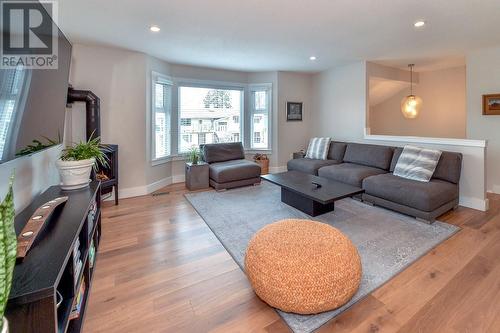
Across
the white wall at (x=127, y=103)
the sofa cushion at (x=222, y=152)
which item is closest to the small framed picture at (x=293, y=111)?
the sofa cushion at (x=222, y=152)

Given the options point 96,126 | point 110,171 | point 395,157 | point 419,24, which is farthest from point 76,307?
point 395,157

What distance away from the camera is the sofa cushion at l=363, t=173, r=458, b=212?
2.96m

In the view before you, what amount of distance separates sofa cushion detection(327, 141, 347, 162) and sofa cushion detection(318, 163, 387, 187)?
543 mm

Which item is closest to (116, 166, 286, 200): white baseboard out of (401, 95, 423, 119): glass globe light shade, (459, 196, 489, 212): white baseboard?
(401, 95, 423, 119): glass globe light shade

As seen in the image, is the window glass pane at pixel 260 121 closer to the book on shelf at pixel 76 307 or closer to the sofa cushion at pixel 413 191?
the sofa cushion at pixel 413 191

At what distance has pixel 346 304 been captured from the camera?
1.70 meters

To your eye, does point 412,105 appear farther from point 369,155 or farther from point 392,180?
point 392,180

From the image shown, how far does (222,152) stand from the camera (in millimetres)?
5117

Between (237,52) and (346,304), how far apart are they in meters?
3.81

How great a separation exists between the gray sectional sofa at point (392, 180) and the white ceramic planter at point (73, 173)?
3.48m

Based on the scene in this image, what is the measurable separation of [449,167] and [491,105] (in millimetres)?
1622

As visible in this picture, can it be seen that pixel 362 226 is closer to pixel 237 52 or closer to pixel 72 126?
pixel 237 52

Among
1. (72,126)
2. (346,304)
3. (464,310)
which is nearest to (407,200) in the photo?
(464,310)

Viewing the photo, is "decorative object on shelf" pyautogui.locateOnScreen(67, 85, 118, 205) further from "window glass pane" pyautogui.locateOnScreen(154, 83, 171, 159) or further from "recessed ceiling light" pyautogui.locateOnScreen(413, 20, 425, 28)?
"recessed ceiling light" pyautogui.locateOnScreen(413, 20, 425, 28)
